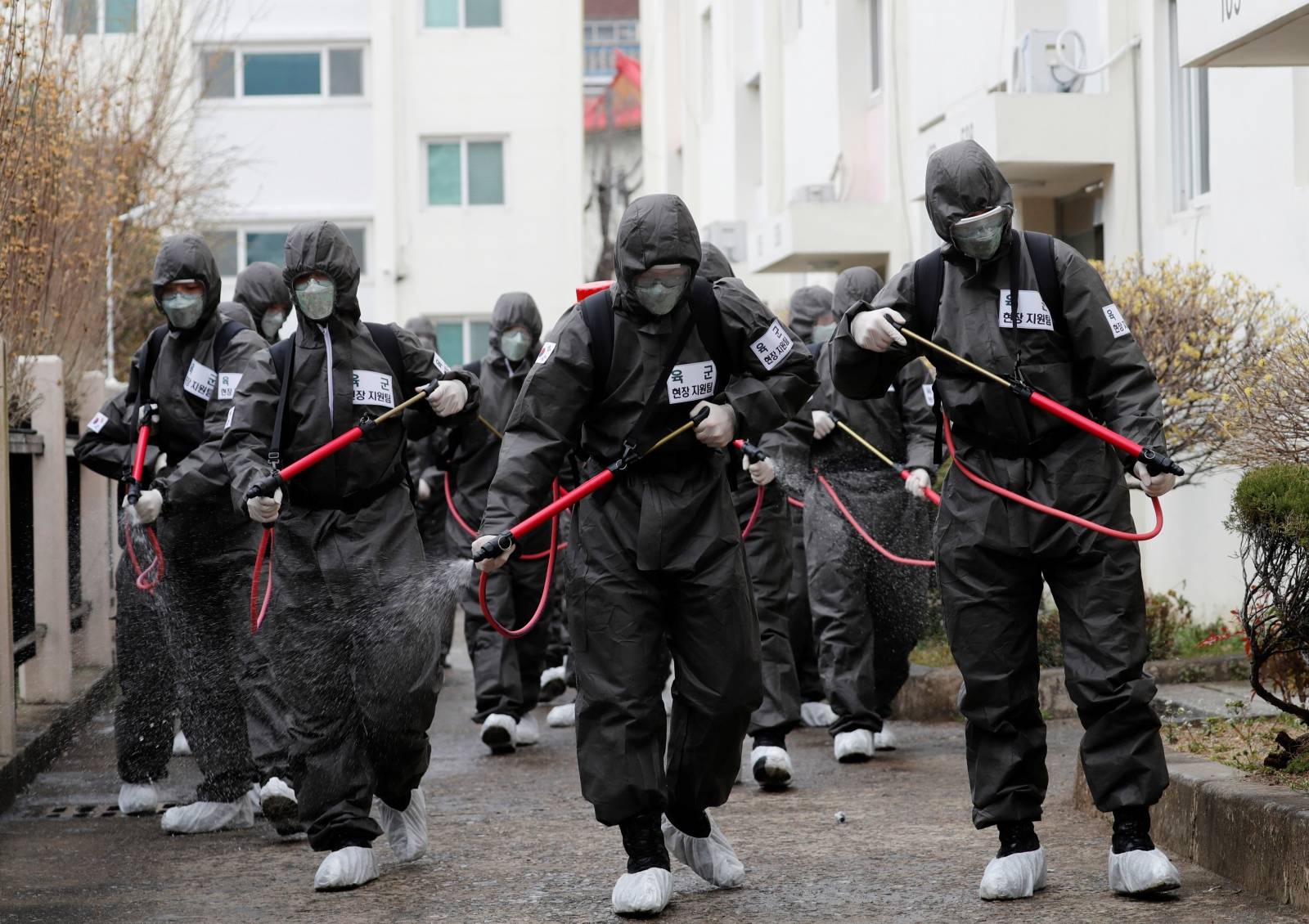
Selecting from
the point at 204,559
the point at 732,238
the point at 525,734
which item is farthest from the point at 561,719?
the point at 732,238

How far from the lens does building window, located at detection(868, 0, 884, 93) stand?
1977 cm

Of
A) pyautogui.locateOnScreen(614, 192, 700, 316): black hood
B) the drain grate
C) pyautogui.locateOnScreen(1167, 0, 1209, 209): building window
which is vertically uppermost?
pyautogui.locateOnScreen(1167, 0, 1209, 209): building window

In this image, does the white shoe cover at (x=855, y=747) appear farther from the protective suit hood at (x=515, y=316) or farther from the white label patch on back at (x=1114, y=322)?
the white label patch on back at (x=1114, y=322)

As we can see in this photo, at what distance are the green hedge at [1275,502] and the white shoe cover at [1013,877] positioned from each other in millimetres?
1158

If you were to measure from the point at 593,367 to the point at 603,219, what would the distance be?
34884mm

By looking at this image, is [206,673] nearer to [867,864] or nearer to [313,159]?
[867,864]

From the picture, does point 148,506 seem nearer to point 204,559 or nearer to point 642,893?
point 204,559

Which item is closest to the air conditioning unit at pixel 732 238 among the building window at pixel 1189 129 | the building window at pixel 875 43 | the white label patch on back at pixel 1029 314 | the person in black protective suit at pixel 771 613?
the building window at pixel 875 43

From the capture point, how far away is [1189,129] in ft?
40.7

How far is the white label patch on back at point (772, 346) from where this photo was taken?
18.7 ft

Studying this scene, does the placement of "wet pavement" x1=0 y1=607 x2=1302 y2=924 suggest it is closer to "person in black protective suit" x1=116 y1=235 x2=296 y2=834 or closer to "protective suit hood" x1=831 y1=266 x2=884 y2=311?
"person in black protective suit" x1=116 y1=235 x2=296 y2=834

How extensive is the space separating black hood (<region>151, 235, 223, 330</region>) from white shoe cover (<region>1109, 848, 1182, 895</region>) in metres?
3.89

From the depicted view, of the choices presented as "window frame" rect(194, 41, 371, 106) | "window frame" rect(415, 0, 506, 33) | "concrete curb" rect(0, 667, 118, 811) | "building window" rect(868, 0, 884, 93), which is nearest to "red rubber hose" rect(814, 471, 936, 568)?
"concrete curb" rect(0, 667, 118, 811)

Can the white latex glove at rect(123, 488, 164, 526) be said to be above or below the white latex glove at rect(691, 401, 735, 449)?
below
